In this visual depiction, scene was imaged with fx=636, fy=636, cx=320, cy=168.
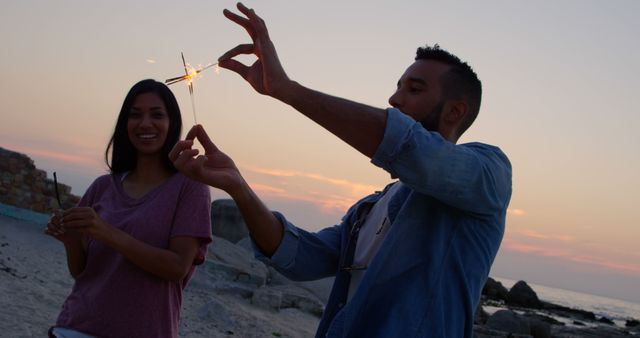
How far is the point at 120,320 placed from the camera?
110 inches

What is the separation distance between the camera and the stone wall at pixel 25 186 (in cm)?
1307

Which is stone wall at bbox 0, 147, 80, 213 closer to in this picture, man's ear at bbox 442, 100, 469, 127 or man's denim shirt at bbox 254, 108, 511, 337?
man's ear at bbox 442, 100, 469, 127

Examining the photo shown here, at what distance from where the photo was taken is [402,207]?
6.68 ft

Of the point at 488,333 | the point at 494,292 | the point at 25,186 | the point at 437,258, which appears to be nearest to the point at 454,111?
the point at 437,258

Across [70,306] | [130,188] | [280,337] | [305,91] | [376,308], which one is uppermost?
[305,91]

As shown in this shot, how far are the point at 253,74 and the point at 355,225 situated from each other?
78 cm

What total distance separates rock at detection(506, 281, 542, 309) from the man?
41319 millimetres

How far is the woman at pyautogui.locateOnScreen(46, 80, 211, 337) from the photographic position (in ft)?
9.16

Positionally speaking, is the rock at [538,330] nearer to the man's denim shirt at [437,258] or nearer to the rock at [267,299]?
the rock at [267,299]

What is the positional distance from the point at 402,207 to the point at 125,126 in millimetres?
1829

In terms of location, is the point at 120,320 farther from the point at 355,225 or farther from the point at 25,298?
the point at 25,298

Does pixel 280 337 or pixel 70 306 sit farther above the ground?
pixel 70 306

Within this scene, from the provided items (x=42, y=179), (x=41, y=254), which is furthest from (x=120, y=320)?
(x=42, y=179)

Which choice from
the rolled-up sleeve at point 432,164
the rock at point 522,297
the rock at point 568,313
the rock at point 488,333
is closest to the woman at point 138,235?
the rolled-up sleeve at point 432,164
